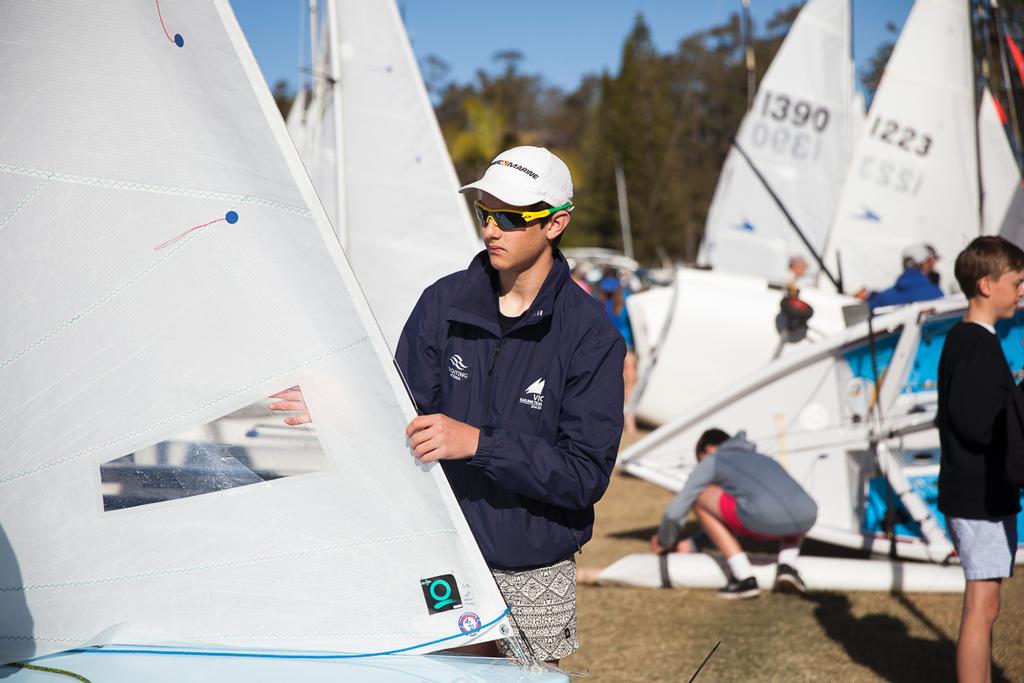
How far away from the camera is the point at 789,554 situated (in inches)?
204

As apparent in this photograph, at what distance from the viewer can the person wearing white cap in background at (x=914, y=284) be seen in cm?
760

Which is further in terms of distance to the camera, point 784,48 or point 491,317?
point 784,48

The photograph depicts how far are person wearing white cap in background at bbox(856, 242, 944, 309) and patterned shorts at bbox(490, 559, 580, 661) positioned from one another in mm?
5955

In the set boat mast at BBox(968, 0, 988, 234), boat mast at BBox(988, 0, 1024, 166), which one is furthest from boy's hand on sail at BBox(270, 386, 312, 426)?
boat mast at BBox(968, 0, 988, 234)

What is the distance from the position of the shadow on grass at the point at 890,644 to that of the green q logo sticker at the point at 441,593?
272 cm

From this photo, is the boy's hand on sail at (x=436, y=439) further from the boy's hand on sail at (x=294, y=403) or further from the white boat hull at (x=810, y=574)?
the white boat hull at (x=810, y=574)

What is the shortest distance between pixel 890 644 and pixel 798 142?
42.4 feet

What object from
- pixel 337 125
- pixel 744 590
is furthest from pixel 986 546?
pixel 337 125

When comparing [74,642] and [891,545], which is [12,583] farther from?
[891,545]

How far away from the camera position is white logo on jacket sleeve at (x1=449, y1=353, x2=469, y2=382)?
2.25 metres

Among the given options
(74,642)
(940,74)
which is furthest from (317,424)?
(940,74)

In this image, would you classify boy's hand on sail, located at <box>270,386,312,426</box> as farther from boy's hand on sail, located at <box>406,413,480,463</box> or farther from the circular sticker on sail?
the circular sticker on sail

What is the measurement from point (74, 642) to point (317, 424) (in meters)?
0.66

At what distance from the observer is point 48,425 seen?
1.99m
